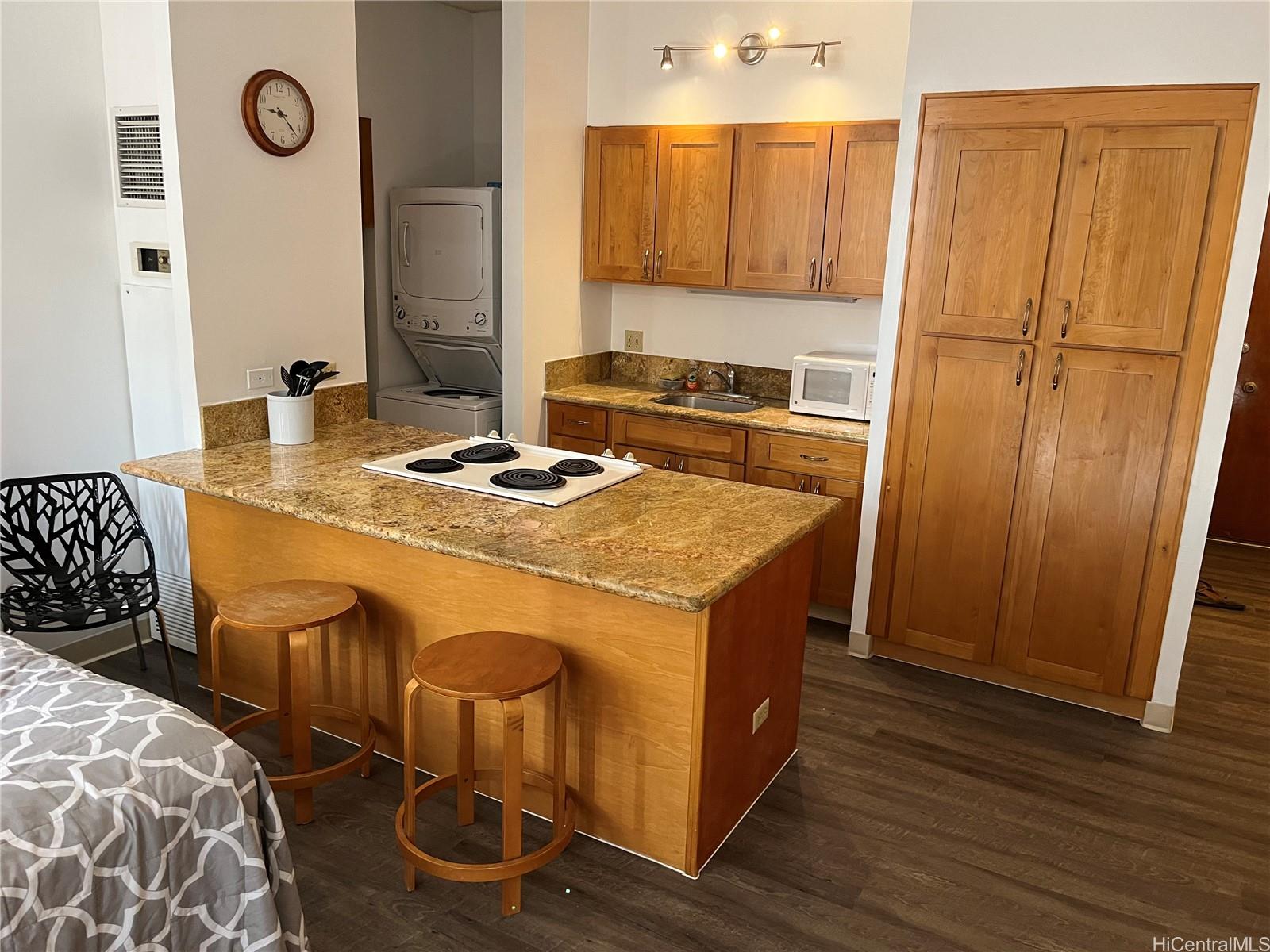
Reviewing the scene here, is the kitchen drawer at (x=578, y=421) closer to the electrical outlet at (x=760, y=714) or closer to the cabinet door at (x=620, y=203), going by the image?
the cabinet door at (x=620, y=203)

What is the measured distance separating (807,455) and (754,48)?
183cm

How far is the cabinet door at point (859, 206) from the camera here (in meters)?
3.83

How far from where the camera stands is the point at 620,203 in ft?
14.7

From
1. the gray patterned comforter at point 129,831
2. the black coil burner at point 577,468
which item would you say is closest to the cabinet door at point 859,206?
the black coil burner at point 577,468

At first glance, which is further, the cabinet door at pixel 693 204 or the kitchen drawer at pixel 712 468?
the cabinet door at pixel 693 204

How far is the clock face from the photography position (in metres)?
3.13

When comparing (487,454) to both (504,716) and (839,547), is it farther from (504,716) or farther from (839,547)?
(839,547)

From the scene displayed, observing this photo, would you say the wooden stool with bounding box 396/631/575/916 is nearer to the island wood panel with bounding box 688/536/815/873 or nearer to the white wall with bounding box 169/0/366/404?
the island wood panel with bounding box 688/536/815/873

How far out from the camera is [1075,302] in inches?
123

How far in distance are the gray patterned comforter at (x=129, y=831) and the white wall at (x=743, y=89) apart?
3.25 m

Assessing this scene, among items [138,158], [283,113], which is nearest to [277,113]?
[283,113]

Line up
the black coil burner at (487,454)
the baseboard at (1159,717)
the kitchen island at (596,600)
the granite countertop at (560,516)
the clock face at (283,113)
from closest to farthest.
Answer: the granite countertop at (560,516)
the kitchen island at (596,600)
the black coil burner at (487,454)
the clock face at (283,113)
the baseboard at (1159,717)

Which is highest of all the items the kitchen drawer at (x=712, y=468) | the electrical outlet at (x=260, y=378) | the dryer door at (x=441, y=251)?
the dryer door at (x=441, y=251)

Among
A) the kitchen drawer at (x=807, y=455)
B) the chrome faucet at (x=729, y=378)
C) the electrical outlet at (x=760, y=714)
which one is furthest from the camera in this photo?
the chrome faucet at (x=729, y=378)
